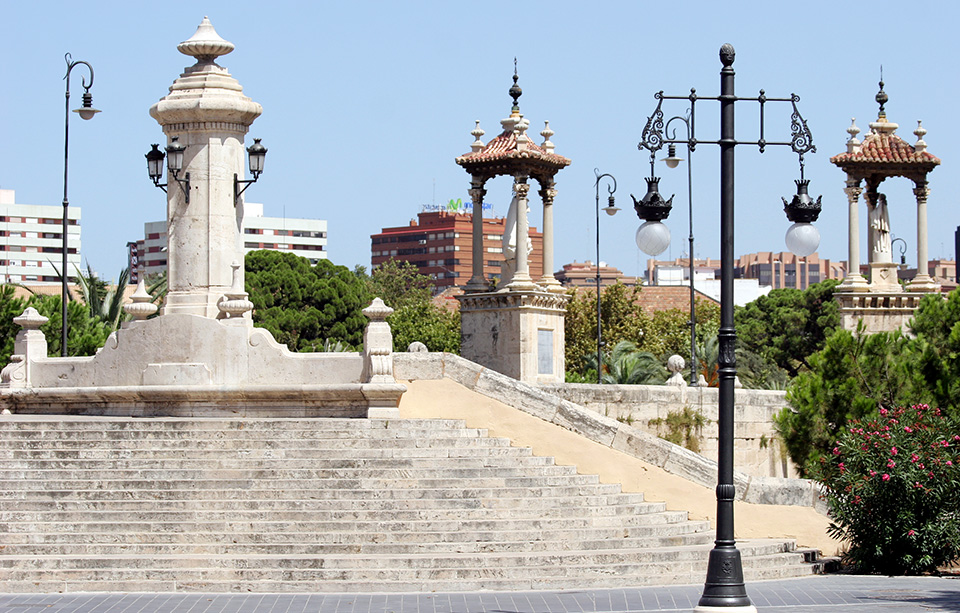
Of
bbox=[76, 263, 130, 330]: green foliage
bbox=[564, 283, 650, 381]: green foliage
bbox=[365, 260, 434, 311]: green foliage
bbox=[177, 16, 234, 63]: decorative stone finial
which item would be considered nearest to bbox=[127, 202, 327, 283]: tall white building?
bbox=[365, 260, 434, 311]: green foliage

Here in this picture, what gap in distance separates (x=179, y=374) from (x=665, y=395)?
24.3 feet

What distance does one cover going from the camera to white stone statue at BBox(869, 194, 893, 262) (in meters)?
28.1

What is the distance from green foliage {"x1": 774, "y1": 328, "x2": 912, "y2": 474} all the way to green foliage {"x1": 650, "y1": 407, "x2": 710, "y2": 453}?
2.25 m

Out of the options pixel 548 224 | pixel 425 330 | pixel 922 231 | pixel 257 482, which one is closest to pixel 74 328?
pixel 548 224

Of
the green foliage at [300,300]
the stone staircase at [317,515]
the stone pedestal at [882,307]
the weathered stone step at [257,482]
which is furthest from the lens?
the green foliage at [300,300]

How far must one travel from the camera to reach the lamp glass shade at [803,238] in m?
12.1

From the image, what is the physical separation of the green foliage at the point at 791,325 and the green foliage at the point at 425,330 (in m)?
14.1

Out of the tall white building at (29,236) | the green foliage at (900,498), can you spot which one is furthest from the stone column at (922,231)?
the tall white building at (29,236)

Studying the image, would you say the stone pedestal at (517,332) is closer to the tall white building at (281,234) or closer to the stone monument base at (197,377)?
the stone monument base at (197,377)

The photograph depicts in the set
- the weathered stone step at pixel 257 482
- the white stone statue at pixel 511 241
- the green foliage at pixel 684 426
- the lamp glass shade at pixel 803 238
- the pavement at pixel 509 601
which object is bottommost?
the pavement at pixel 509 601

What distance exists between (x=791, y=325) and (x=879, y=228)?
3190 cm

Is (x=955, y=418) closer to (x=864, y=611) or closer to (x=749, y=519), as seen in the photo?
(x=749, y=519)

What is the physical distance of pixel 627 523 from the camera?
16.0 metres

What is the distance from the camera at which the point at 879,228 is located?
28141 millimetres
